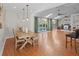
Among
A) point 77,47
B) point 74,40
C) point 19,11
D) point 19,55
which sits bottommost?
point 19,55

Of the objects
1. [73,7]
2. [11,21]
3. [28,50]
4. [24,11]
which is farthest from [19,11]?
[73,7]

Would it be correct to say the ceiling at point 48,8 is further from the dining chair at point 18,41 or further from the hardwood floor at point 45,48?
the dining chair at point 18,41

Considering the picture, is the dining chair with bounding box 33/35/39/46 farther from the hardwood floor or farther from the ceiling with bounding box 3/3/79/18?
the ceiling with bounding box 3/3/79/18

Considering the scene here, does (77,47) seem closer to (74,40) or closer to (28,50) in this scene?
(74,40)

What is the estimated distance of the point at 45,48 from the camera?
5.74ft

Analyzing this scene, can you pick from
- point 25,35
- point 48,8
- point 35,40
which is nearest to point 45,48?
point 35,40

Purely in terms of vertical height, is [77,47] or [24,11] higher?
[24,11]

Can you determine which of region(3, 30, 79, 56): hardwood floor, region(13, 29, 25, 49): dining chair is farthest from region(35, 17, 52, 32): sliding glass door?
region(13, 29, 25, 49): dining chair

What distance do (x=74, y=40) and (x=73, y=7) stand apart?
0.54 meters

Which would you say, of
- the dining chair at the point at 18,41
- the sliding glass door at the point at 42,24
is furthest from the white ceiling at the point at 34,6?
the dining chair at the point at 18,41

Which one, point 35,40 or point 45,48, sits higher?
point 35,40

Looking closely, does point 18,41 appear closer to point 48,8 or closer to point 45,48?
point 45,48

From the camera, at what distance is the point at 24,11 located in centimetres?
175

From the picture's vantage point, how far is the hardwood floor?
5.66 ft
